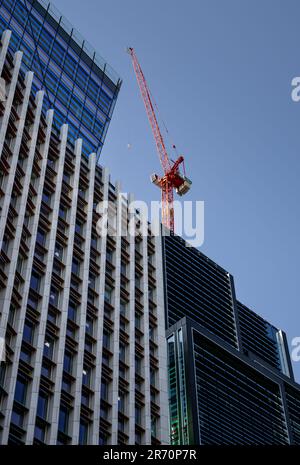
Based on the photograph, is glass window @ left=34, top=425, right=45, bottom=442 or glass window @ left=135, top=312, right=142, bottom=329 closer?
glass window @ left=34, top=425, right=45, bottom=442

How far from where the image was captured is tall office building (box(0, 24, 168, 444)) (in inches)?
2169

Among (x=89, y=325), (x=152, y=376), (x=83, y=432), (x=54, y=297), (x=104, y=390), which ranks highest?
(x=54, y=297)

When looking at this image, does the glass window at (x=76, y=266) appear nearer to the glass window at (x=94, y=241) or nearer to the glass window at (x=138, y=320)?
the glass window at (x=94, y=241)

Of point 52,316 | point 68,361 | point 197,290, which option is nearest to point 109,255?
point 52,316

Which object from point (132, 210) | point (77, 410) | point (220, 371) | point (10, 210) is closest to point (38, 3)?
point (132, 210)

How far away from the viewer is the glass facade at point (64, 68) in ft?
309

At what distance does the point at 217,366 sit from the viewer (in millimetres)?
88312

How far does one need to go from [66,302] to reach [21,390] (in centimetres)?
1187

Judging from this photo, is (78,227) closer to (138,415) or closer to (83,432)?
(138,415)

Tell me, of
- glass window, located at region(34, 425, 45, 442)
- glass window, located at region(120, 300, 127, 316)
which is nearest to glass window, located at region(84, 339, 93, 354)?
glass window, located at region(120, 300, 127, 316)

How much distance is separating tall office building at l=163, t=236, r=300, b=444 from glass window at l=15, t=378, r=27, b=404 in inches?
986

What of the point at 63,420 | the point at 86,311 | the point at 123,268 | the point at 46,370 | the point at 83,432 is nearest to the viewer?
the point at 63,420

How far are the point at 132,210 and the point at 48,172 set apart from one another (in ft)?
52.7

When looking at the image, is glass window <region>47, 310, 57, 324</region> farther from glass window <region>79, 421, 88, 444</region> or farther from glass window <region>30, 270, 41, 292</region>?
glass window <region>79, 421, 88, 444</region>
